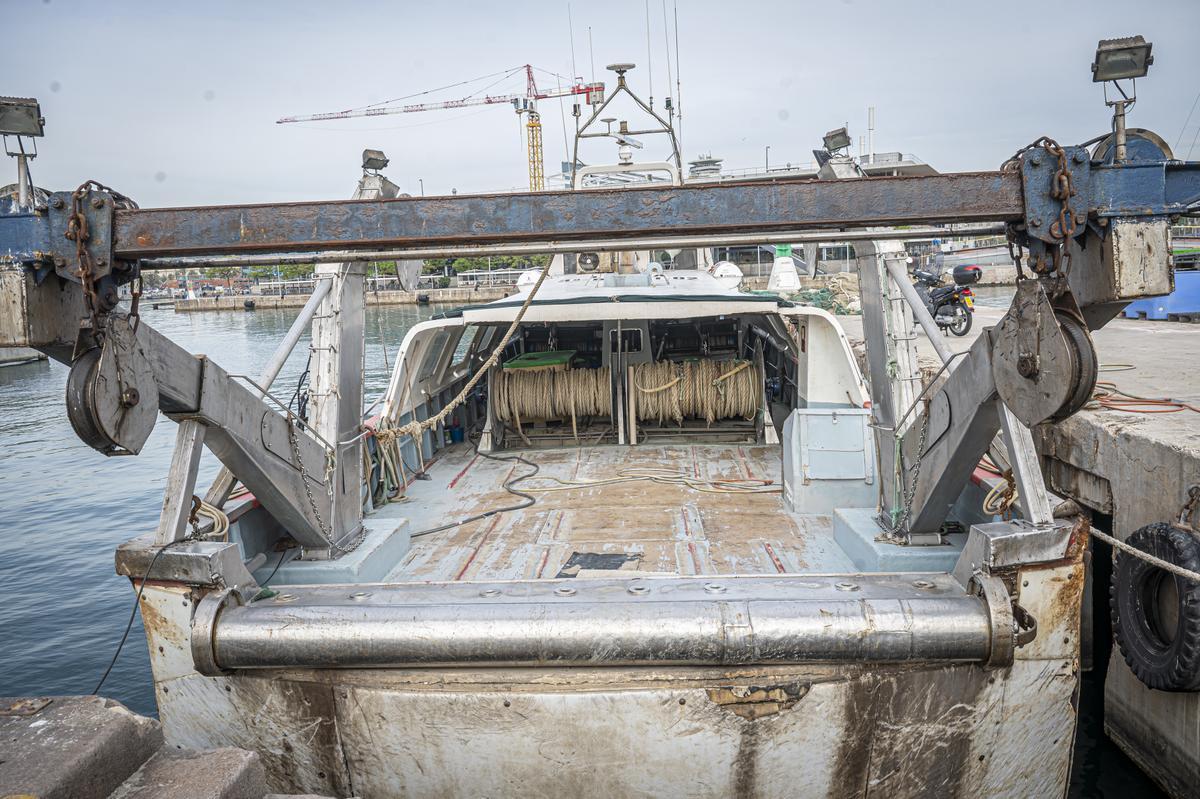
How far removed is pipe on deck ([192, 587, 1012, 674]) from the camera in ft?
11.5

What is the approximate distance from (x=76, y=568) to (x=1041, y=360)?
1106 centimetres

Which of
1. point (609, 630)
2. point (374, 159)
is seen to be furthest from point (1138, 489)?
point (374, 159)

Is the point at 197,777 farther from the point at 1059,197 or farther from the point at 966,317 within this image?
the point at 966,317

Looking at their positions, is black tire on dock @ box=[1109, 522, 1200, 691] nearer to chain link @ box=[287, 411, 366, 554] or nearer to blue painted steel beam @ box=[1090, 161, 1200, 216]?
blue painted steel beam @ box=[1090, 161, 1200, 216]

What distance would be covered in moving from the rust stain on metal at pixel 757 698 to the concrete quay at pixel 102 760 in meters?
1.73

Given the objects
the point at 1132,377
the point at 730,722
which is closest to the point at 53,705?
the point at 730,722

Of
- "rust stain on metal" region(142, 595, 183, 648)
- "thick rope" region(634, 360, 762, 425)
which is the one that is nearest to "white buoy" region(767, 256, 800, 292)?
"thick rope" region(634, 360, 762, 425)

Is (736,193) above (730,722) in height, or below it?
above

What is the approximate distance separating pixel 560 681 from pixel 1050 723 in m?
2.28

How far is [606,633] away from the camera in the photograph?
3.52 m

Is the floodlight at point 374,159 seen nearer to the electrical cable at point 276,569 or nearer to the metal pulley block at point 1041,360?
the electrical cable at point 276,569

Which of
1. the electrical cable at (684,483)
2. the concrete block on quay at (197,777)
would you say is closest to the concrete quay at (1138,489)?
the electrical cable at (684,483)

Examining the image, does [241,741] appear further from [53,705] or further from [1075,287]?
[1075,287]

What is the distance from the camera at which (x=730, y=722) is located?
360 centimetres
